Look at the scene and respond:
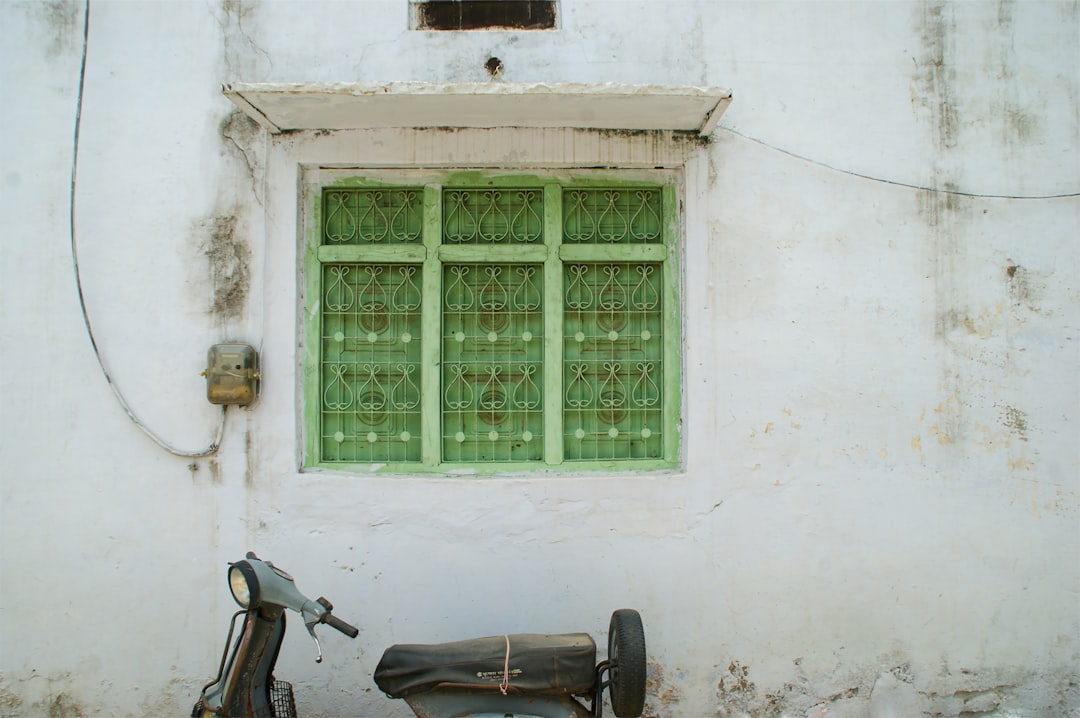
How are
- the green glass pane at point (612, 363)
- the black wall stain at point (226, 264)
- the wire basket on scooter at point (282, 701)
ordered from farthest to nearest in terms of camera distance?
the green glass pane at point (612, 363)
the black wall stain at point (226, 264)
the wire basket on scooter at point (282, 701)

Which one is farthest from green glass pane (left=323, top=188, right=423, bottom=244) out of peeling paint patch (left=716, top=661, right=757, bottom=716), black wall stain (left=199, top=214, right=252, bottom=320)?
peeling paint patch (left=716, top=661, right=757, bottom=716)

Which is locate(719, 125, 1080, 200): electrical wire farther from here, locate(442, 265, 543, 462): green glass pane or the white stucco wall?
locate(442, 265, 543, 462): green glass pane

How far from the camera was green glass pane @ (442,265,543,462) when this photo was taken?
3949 mm

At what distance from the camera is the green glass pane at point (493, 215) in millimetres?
3984

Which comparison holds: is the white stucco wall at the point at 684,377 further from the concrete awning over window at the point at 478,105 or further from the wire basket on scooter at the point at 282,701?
the wire basket on scooter at the point at 282,701

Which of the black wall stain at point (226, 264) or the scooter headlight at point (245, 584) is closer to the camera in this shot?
the scooter headlight at point (245, 584)

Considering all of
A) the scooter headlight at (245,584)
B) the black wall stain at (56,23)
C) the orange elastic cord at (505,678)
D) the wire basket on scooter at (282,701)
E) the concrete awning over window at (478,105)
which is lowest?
the wire basket on scooter at (282,701)

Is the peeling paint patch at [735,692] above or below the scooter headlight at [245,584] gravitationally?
below

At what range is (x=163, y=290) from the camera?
3863mm

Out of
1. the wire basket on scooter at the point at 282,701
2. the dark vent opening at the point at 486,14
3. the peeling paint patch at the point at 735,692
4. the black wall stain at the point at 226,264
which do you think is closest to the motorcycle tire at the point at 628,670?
the peeling paint patch at the point at 735,692

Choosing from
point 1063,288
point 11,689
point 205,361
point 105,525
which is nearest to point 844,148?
point 1063,288

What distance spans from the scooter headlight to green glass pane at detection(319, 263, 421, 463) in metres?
0.99

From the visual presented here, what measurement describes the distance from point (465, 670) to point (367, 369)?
1.59m

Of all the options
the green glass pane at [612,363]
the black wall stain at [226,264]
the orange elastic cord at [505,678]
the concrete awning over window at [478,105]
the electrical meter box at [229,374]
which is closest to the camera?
the orange elastic cord at [505,678]
